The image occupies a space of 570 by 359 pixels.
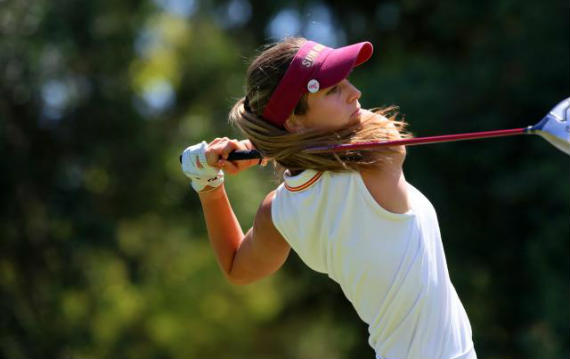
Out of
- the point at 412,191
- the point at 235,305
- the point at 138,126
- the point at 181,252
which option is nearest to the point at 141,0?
the point at 138,126

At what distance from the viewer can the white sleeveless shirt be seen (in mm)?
2520

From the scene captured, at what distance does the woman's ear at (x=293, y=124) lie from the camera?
271cm

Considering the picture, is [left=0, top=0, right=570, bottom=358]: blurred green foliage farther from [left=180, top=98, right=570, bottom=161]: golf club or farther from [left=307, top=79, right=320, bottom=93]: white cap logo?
[left=307, top=79, right=320, bottom=93]: white cap logo

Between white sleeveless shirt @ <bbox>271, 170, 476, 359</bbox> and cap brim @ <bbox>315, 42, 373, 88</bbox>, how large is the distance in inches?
10.5

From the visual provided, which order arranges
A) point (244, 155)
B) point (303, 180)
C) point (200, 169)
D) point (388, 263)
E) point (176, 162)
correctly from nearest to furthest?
1. point (388, 263)
2. point (303, 180)
3. point (244, 155)
4. point (200, 169)
5. point (176, 162)

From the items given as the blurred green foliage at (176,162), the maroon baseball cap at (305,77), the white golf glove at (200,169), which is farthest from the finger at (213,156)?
the blurred green foliage at (176,162)

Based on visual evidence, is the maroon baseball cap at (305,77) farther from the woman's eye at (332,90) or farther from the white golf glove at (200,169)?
the white golf glove at (200,169)

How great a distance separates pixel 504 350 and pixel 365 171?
8.53 meters

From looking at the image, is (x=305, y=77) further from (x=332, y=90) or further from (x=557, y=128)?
(x=557, y=128)

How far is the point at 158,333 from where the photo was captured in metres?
13.2

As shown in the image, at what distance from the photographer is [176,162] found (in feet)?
38.3

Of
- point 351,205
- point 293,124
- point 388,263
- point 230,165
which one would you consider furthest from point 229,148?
point 388,263

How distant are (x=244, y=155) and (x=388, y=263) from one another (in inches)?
25.3

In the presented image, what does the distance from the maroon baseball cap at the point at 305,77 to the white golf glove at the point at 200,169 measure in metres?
0.37
